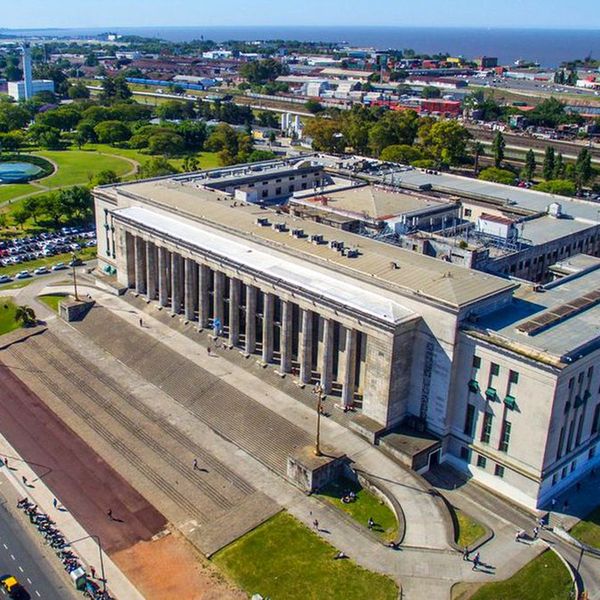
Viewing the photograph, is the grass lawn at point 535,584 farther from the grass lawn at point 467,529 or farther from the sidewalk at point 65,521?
the sidewalk at point 65,521

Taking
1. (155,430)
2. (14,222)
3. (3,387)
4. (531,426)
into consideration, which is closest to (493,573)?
(531,426)

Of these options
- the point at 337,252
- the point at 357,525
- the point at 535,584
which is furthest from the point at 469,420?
the point at 337,252

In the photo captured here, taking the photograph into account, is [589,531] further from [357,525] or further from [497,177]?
[497,177]

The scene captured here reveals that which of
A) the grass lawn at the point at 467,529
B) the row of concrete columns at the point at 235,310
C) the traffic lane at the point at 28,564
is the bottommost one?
the traffic lane at the point at 28,564

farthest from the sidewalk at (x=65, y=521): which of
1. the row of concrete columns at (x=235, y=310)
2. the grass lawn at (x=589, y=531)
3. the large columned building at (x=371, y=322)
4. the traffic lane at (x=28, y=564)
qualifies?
the grass lawn at (x=589, y=531)

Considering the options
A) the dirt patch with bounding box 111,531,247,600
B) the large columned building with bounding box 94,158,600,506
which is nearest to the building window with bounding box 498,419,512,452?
the large columned building with bounding box 94,158,600,506

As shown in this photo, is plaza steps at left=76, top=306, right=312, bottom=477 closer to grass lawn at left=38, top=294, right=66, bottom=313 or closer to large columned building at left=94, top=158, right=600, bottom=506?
large columned building at left=94, top=158, right=600, bottom=506
